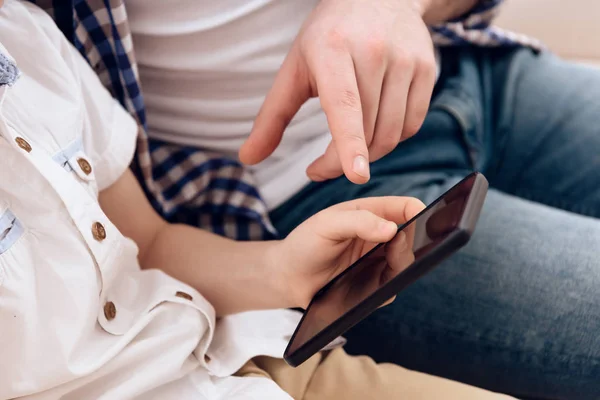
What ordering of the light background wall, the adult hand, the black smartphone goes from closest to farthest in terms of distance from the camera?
the black smartphone
the adult hand
the light background wall

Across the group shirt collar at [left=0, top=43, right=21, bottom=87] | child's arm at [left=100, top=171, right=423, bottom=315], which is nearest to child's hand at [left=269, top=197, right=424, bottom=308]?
child's arm at [left=100, top=171, right=423, bottom=315]

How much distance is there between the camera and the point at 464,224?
1.07 feet

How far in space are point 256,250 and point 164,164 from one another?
0.61ft

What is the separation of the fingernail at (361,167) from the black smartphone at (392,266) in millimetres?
49

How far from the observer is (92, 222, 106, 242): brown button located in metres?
0.46


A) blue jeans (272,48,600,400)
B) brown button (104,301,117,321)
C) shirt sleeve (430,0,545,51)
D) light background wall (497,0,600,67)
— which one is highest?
brown button (104,301,117,321)

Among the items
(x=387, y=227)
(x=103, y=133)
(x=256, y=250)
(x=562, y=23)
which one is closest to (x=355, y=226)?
(x=387, y=227)

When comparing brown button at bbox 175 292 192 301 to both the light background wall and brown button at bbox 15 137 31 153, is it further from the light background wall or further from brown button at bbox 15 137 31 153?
the light background wall

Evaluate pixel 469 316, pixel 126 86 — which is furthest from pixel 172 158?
pixel 469 316

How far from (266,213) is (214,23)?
0.71ft

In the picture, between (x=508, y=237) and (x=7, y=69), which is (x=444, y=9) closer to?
(x=508, y=237)

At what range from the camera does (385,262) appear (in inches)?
15.6

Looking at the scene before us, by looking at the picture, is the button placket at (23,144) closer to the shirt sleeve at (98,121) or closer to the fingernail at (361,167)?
the shirt sleeve at (98,121)

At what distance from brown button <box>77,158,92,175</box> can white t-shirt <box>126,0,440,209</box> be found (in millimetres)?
181
